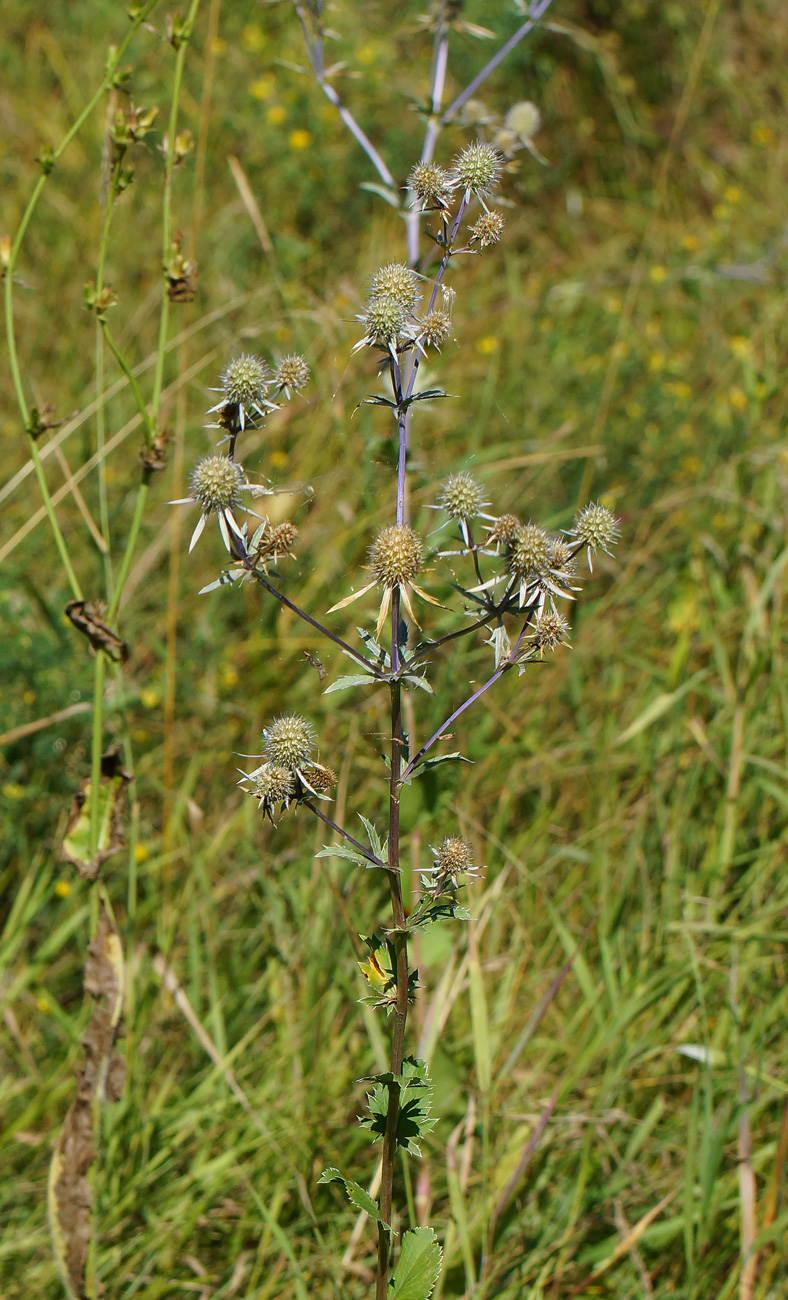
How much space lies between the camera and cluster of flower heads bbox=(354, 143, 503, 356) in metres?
1.26

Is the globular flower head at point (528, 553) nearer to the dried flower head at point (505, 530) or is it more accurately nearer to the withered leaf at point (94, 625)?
the dried flower head at point (505, 530)

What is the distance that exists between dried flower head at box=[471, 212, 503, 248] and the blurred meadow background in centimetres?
85

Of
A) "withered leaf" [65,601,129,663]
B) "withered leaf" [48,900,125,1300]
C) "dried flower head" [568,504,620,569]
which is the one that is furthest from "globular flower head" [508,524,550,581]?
"withered leaf" [48,900,125,1300]

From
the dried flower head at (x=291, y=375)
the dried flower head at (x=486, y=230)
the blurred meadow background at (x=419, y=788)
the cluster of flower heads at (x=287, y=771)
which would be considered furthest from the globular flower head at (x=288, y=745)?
the blurred meadow background at (x=419, y=788)

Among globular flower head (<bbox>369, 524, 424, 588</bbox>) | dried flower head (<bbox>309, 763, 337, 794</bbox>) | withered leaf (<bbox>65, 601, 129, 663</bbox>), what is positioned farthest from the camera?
withered leaf (<bbox>65, 601, 129, 663</bbox>)

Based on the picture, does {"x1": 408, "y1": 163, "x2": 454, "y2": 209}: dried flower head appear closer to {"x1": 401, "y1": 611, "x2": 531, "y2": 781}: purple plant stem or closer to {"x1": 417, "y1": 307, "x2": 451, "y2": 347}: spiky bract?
{"x1": 417, "y1": 307, "x2": 451, "y2": 347}: spiky bract

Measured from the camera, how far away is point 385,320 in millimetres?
1256

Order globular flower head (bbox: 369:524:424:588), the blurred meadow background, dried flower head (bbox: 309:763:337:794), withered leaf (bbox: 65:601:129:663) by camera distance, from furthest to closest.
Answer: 1. the blurred meadow background
2. withered leaf (bbox: 65:601:129:663)
3. dried flower head (bbox: 309:763:337:794)
4. globular flower head (bbox: 369:524:424:588)

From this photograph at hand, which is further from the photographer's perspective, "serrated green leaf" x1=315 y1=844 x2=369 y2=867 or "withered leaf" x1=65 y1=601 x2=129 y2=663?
"withered leaf" x1=65 y1=601 x2=129 y2=663

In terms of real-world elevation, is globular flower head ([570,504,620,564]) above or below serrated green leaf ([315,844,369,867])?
above

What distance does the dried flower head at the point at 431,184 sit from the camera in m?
1.30

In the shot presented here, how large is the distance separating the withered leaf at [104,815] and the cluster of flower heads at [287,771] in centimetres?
56

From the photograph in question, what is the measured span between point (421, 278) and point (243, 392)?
0.88ft

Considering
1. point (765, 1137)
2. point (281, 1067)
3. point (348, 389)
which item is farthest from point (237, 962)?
point (348, 389)
